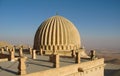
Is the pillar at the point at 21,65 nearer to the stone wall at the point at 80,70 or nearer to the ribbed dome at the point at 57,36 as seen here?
the stone wall at the point at 80,70

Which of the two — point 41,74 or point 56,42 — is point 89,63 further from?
point 56,42

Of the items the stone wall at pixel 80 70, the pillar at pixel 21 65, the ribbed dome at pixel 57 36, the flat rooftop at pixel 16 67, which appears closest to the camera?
the pillar at pixel 21 65

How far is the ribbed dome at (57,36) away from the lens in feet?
95.5

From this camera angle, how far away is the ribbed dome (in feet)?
95.5

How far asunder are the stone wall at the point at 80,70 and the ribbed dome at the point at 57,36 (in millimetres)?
6987

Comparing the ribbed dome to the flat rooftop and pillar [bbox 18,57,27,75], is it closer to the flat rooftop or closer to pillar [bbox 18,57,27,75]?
the flat rooftop

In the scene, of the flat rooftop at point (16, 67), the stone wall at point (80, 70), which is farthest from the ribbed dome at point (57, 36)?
the flat rooftop at point (16, 67)

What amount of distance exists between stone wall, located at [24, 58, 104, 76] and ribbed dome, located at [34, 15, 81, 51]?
699cm

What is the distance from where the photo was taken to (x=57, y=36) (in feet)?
96.0

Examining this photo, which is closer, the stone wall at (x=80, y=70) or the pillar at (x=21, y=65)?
the pillar at (x=21, y=65)

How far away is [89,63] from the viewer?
2091cm

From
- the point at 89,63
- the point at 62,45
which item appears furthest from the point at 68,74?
the point at 62,45

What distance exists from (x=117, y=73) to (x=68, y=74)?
22.9 meters

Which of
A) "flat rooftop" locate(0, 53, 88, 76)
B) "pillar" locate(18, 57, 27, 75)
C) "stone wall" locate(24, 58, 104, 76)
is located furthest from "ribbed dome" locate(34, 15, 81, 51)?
"pillar" locate(18, 57, 27, 75)
